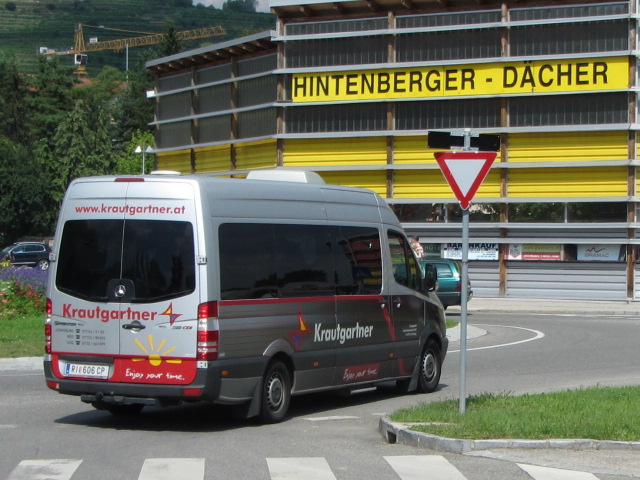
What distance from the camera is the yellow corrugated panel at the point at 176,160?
54016mm

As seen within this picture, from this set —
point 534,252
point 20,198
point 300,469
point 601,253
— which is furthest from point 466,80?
point 20,198

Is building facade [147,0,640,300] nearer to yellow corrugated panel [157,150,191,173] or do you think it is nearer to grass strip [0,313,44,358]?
yellow corrugated panel [157,150,191,173]

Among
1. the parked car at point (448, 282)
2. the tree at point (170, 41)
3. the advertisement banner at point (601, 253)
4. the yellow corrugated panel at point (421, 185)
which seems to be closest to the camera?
the parked car at point (448, 282)

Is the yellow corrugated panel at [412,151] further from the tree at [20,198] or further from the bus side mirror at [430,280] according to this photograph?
the tree at [20,198]

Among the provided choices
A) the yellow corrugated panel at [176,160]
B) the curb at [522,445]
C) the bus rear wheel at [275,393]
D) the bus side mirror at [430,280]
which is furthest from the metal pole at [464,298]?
the yellow corrugated panel at [176,160]

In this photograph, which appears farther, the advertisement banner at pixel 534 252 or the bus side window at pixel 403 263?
the advertisement banner at pixel 534 252

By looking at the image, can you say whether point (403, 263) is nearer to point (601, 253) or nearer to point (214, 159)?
point (601, 253)

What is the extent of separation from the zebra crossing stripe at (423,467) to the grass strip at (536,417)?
0.54 meters

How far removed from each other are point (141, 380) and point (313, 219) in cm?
291

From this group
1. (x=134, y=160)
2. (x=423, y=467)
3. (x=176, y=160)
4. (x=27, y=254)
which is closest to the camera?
(x=423, y=467)

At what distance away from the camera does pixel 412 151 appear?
4409 cm

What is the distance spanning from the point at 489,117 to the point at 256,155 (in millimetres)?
10553

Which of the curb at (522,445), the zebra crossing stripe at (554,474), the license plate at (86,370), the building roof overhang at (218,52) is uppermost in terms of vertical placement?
the building roof overhang at (218,52)

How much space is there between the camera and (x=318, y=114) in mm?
45500
